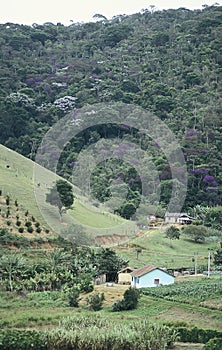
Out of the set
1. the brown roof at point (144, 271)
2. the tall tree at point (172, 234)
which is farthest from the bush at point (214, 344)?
the tall tree at point (172, 234)

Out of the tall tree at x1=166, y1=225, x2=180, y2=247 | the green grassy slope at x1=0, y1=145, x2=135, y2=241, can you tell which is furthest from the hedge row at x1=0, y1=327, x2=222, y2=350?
the tall tree at x1=166, y1=225, x2=180, y2=247

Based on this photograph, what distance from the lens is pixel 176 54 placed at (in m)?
122

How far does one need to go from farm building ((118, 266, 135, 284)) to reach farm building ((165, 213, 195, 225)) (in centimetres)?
2447

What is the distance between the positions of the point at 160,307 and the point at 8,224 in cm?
1942

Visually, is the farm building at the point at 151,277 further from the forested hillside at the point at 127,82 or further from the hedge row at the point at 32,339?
the forested hillside at the point at 127,82

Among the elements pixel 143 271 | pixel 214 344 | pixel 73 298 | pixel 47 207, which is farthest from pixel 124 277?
pixel 214 344

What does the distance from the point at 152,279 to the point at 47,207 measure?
1908 cm

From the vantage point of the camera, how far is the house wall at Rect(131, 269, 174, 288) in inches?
1686

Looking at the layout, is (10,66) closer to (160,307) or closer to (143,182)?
(143,182)

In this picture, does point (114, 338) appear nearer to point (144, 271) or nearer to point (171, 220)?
point (144, 271)

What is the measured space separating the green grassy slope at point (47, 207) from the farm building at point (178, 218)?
21.3 feet

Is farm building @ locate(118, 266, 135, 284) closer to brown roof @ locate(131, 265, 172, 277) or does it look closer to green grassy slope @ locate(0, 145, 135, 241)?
brown roof @ locate(131, 265, 172, 277)

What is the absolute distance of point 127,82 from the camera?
357 feet

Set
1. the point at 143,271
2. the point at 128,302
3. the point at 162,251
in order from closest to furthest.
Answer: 1. the point at 128,302
2. the point at 143,271
3. the point at 162,251
